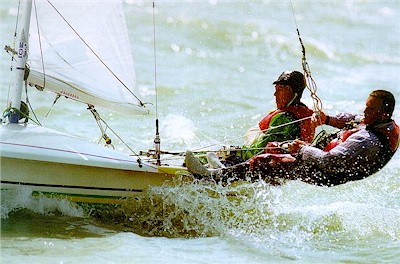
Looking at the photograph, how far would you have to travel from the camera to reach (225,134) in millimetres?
8945

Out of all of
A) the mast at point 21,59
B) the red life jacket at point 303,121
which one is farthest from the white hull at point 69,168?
the red life jacket at point 303,121

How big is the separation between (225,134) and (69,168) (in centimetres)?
359

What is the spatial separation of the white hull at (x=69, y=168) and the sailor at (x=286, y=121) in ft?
1.89

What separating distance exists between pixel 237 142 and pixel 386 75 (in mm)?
5331

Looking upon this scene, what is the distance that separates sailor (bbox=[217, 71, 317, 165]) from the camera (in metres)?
6.02

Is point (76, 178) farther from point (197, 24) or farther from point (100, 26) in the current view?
point (197, 24)

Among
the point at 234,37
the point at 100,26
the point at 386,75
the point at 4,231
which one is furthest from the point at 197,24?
the point at 4,231

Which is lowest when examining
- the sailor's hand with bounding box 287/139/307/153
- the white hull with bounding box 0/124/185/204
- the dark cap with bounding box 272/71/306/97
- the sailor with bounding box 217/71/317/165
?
the white hull with bounding box 0/124/185/204

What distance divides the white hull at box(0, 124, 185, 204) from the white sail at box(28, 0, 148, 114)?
1.39ft

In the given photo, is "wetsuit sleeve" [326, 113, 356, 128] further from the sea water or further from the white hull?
the white hull

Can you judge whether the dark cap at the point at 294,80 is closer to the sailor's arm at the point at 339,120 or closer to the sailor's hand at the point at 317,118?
the sailor's hand at the point at 317,118

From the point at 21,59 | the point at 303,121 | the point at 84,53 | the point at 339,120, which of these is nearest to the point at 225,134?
the point at 339,120

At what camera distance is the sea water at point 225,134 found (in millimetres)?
5445

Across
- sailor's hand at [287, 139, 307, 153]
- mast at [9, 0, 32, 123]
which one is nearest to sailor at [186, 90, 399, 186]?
sailor's hand at [287, 139, 307, 153]
